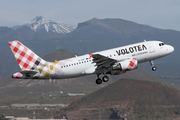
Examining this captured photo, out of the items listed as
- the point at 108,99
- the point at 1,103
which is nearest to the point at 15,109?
the point at 1,103

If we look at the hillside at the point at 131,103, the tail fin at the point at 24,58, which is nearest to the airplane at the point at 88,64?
the tail fin at the point at 24,58

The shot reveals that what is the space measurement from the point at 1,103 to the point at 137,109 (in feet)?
298

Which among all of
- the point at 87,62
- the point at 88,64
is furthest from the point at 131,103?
the point at 87,62

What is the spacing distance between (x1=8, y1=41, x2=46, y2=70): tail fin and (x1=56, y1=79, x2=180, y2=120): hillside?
94.1m

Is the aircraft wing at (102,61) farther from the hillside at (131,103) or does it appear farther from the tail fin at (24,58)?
the hillside at (131,103)

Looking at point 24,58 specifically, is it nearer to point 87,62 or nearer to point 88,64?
point 87,62

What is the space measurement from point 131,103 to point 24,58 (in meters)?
105

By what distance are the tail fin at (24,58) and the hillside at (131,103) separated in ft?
309

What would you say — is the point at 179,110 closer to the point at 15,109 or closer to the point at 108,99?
the point at 108,99

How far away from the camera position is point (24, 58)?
6125 centimetres

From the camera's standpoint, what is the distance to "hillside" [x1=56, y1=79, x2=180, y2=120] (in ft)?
486

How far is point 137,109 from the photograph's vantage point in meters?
151

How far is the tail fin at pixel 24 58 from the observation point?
60.8m

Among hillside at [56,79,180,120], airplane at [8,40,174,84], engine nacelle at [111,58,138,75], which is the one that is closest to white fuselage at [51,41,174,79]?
airplane at [8,40,174,84]
